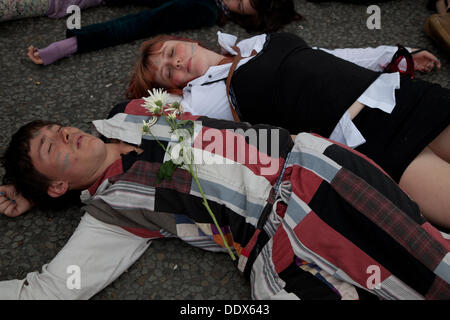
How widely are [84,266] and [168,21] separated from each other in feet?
5.94

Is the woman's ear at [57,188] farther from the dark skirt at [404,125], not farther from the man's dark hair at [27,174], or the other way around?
the dark skirt at [404,125]

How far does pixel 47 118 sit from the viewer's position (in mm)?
2088

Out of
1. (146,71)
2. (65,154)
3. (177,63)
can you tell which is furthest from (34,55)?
(65,154)

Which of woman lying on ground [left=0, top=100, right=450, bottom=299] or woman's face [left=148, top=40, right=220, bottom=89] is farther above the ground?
woman's face [left=148, top=40, right=220, bottom=89]

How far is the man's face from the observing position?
1532mm

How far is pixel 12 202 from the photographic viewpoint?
1665 mm

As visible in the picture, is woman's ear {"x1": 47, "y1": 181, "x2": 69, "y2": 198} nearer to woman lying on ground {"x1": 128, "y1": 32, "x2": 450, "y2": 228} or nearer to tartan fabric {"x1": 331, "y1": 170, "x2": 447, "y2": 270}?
woman lying on ground {"x1": 128, "y1": 32, "x2": 450, "y2": 228}

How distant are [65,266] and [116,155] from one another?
0.56 m

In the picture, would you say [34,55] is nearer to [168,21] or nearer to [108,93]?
[108,93]

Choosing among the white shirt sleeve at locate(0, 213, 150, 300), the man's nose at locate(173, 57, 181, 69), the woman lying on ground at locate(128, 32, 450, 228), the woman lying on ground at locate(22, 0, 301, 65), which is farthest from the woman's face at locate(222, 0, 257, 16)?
the white shirt sleeve at locate(0, 213, 150, 300)

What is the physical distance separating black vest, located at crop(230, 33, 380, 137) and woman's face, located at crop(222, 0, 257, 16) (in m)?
0.74

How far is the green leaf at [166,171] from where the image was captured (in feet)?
4.66
